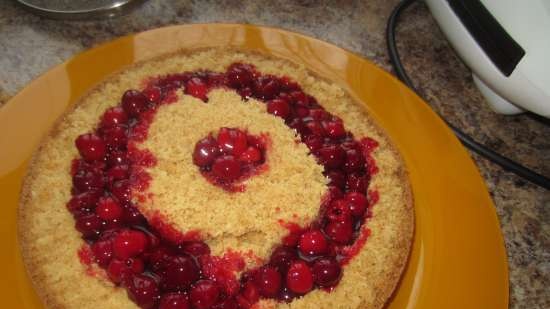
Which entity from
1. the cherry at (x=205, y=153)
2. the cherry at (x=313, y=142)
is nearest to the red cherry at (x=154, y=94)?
the cherry at (x=205, y=153)

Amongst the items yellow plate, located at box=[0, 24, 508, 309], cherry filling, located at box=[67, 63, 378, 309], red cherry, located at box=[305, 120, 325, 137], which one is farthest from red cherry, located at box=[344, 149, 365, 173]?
yellow plate, located at box=[0, 24, 508, 309]

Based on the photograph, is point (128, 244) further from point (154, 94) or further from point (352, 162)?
point (352, 162)

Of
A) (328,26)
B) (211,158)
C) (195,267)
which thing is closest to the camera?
(195,267)

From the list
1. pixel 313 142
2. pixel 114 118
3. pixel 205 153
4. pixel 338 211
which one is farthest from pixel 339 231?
pixel 114 118

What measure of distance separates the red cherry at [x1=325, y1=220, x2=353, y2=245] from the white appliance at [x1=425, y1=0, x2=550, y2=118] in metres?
0.71

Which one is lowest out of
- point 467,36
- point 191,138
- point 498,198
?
point 498,198

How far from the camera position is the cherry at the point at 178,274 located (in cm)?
122

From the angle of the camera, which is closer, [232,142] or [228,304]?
[228,304]

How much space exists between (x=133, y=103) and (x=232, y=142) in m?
0.36

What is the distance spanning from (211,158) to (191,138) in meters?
0.10

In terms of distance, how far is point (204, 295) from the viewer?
1.20 meters

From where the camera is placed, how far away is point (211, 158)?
4.77 feet

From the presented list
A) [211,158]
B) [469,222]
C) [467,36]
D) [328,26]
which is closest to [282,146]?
[211,158]

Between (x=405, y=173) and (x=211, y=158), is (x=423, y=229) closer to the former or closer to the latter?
(x=405, y=173)
